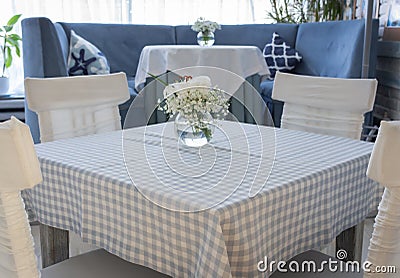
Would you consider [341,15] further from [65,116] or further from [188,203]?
[188,203]

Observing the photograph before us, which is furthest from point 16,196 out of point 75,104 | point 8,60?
point 8,60

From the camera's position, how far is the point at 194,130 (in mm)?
1425

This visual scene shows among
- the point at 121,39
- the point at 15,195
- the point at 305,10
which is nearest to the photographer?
the point at 15,195

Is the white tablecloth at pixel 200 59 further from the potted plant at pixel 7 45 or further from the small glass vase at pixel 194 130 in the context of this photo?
the small glass vase at pixel 194 130

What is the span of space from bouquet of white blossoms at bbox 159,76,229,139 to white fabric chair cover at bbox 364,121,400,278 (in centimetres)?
48

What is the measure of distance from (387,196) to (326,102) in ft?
3.49

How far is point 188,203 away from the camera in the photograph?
1.03 metres

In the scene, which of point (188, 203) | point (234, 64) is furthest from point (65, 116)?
point (234, 64)

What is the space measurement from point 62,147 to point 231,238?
75 centimetres

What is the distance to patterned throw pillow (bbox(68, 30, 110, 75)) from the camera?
407 cm

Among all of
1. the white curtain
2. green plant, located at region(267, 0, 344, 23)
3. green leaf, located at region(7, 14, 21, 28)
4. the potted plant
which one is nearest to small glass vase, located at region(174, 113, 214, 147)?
the potted plant

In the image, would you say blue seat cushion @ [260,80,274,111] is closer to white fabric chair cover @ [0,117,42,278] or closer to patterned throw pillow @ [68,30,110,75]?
patterned throw pillow @ [68,30,110,75]

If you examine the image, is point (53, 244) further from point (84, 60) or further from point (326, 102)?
point (84, 60)

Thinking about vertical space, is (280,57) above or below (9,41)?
below
